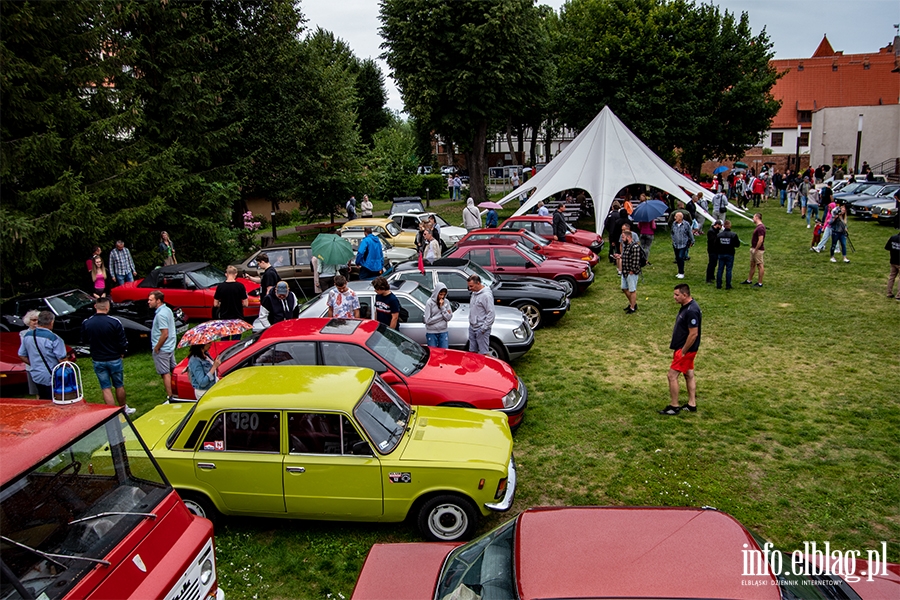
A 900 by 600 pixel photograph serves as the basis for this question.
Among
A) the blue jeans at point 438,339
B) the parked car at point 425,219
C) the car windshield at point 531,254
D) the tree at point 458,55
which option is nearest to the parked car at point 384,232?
the parked car at point 425,219

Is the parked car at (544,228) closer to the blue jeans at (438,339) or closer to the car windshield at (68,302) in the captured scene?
the blue jeans at (438,339)

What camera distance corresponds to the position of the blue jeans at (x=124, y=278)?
614 inches

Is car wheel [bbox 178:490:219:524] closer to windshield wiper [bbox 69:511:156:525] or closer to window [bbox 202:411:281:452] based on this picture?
window [bbox 202:411:281:452]

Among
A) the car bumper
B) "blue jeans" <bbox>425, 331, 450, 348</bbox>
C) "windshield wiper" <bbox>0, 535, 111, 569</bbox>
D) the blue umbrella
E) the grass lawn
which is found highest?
the blue umbrella

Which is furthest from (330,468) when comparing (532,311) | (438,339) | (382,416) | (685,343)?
(532,311)

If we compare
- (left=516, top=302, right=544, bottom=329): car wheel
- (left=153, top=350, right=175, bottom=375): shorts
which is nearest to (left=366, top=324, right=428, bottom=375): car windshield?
(left=153, top=350, right=175, bottom=375): shorts

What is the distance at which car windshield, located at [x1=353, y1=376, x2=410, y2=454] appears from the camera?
582 centimetres

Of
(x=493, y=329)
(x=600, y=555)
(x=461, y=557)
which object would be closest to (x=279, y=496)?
(x=461, y=557)

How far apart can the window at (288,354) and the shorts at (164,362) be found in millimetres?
1848

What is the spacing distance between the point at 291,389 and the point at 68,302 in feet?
32.2

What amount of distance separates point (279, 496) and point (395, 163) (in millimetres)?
34762

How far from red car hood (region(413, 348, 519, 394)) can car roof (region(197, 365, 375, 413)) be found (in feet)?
4.49

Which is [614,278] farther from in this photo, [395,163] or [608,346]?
[395,163]

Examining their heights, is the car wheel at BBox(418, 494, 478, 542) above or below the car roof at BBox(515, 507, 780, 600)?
below
